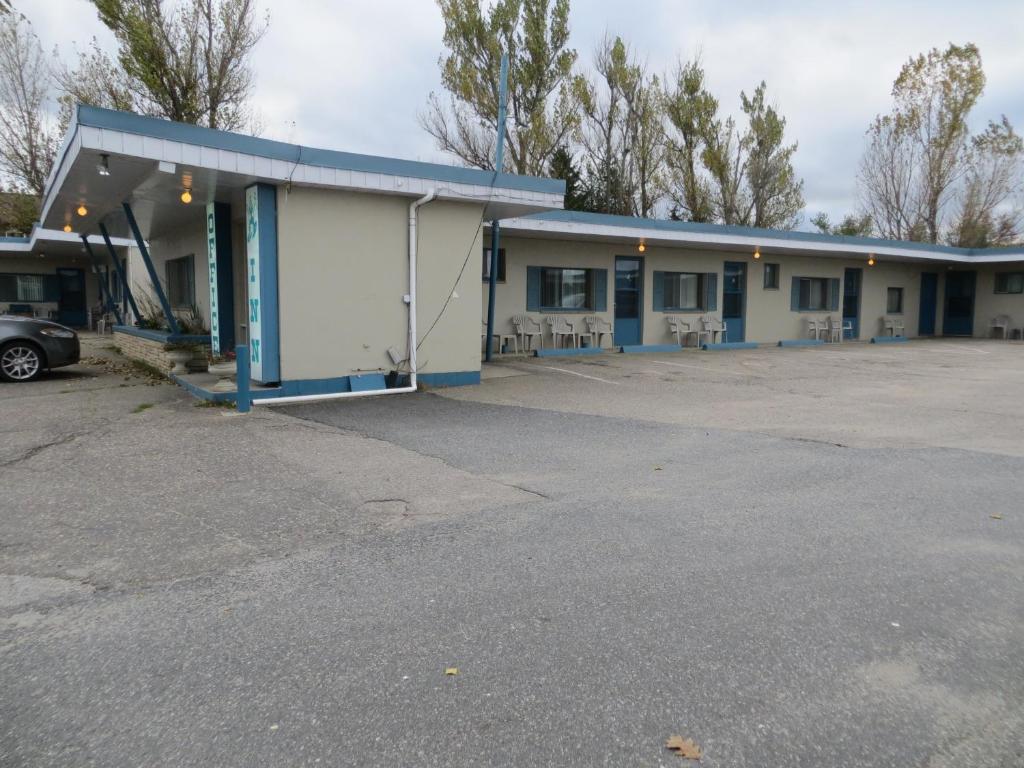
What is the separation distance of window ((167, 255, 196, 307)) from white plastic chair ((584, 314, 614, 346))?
909cm

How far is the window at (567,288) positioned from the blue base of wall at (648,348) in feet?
4.71

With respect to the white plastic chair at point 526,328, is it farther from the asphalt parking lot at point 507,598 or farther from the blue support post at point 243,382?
the asphalt parking lot at point 507,598

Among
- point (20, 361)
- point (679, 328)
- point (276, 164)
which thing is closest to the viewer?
point (276, 164)

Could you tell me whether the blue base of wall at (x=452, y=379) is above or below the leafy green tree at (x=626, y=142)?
below

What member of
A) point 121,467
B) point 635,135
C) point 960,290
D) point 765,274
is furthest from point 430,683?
point 635,135

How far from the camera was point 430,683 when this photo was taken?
2871 mm

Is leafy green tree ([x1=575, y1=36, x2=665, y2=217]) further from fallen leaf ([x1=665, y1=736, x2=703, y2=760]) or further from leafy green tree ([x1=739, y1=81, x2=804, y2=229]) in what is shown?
fallen leaf ([x1=665, y1=736, x2=703, y2=760])

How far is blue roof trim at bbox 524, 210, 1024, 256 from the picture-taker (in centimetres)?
1586

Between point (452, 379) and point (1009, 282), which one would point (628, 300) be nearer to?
point (452, 379)

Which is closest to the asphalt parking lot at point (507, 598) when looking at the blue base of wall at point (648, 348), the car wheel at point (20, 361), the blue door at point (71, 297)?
the car wheel at point (20, 361)

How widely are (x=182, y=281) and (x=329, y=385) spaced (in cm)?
743

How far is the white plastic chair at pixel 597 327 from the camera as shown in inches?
711

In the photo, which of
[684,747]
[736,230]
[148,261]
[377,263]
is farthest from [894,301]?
[684,747]

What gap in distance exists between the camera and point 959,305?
87.2ft
